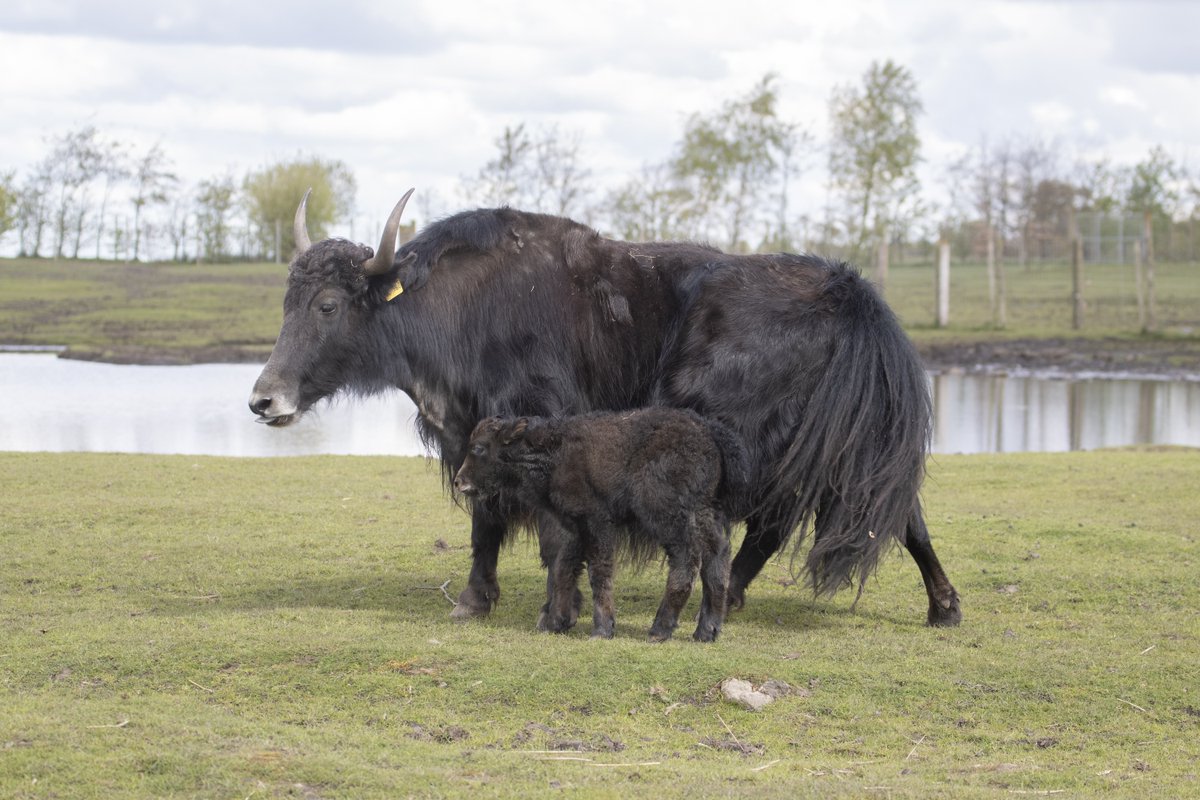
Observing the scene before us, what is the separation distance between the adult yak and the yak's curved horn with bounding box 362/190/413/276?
0.01 meters

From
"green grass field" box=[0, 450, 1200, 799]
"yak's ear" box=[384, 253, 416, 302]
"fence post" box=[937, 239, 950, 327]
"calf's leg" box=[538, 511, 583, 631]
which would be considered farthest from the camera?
"fence post" box=[937, 239, 950, 327]

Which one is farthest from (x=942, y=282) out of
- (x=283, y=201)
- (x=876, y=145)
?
(x=283, y=201)

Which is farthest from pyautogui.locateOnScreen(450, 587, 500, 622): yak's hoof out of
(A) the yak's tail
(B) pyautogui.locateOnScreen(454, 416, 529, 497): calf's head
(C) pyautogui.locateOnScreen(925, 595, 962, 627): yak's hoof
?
(C) pyautogui.locateOnScreen(925, 595, 962, 627): yak's hoof

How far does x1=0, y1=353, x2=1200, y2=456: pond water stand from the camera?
618 inches

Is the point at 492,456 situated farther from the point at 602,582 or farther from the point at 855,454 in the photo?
the point at 855,454

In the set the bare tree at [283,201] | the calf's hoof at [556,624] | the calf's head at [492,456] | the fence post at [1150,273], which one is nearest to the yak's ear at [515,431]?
the calf's head at [492,456]

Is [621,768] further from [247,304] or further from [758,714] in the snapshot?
[247,304]

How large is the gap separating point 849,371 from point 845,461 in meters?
0.42

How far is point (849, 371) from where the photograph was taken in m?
6.21

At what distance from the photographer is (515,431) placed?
5.83m

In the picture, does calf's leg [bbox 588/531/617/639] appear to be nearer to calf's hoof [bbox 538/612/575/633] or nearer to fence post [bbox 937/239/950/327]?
calf's hoof [bbox 538/612/575/633]

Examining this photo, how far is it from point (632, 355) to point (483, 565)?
1.26m

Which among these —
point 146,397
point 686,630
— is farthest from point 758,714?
point 146,397

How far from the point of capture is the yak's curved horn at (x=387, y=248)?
19.5ft
